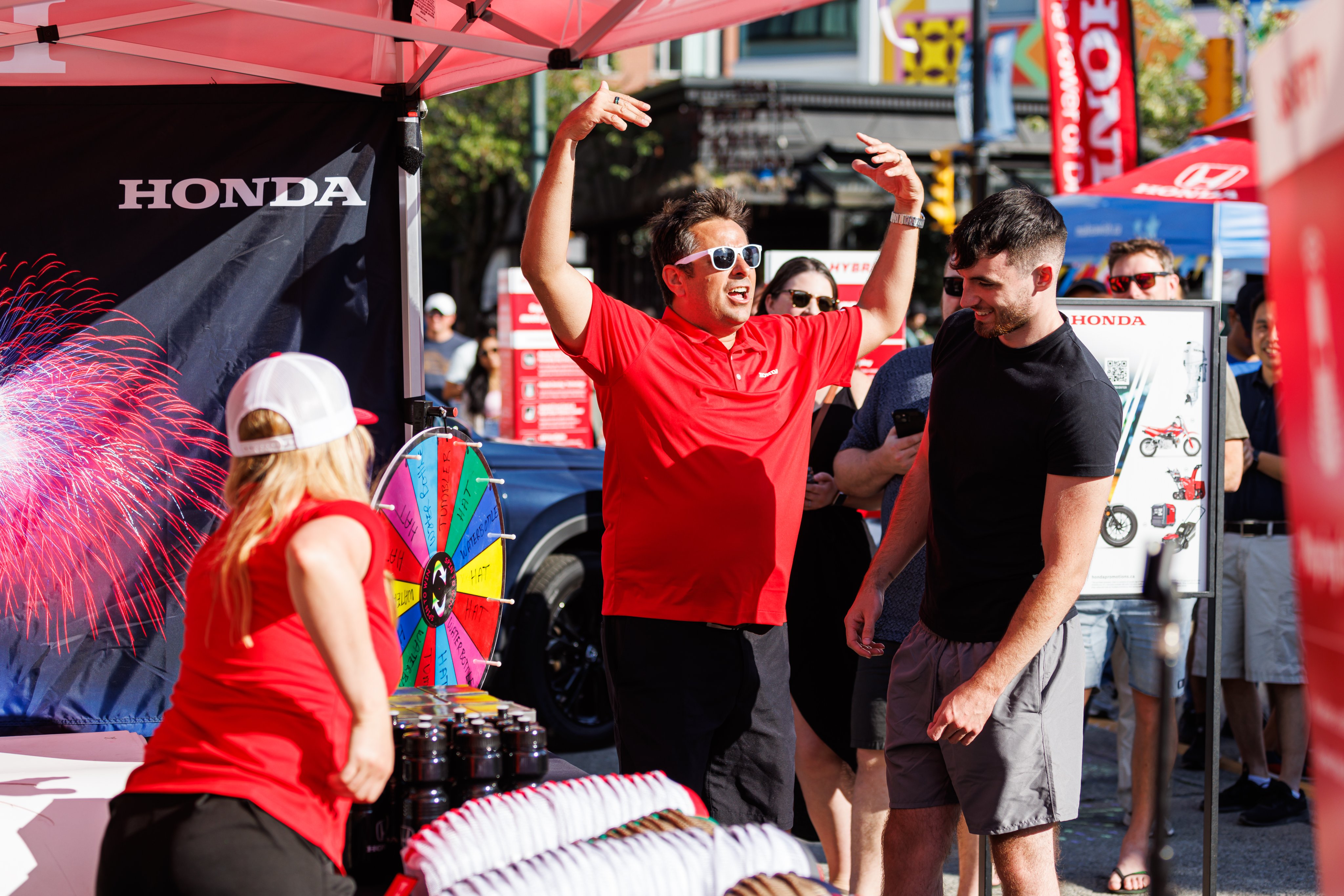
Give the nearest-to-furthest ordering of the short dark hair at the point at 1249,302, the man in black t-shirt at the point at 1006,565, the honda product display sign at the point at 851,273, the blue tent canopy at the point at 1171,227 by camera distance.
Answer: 1. the man in black t-shirt at the point at 1006,565
2. the honda product display sign at the point at 851,273
3. the short dark hair at the point at 1249,302
4. the blue tent canopy at the point at 1171,227

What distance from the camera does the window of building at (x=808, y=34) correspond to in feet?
87.0

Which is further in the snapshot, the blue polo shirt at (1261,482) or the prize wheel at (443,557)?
the blue polo shirt at (1261,482)

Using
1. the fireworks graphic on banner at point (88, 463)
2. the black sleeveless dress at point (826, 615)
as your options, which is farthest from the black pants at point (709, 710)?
the fireworks graphic on banner at point (88, 463)

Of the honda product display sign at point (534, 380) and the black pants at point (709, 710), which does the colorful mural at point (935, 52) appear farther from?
the black pants at point (709, 710)

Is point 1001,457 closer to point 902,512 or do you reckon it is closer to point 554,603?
point 902,512

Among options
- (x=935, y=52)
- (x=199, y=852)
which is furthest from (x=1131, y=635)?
(x=935, y=52)

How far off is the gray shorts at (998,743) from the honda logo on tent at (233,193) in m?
2.53

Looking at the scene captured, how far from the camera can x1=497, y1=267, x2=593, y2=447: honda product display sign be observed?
8.91m

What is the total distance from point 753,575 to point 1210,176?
5601 mm

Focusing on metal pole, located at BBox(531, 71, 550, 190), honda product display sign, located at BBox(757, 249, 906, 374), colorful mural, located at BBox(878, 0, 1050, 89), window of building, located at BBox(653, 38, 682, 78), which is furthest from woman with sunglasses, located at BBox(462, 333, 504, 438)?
window of building, located at BBox(653, 38, 682, 78)

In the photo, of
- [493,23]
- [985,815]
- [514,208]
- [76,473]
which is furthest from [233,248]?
[514,208]

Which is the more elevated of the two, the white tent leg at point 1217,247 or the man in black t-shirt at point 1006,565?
the white tent leg at point 1217,247

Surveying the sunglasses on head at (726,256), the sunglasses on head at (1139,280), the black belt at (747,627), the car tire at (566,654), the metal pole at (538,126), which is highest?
the metal pole at (538,126)

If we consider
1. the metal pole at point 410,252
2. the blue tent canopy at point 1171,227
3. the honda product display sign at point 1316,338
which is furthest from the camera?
the blue tent canopy at point 1171,227
